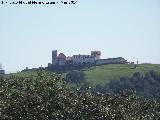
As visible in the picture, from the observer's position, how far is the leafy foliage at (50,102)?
44531mm

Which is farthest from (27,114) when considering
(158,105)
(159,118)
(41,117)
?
(158,105)

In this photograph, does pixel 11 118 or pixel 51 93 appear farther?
pixel 51 93

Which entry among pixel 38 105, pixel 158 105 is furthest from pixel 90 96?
pixel 158 105

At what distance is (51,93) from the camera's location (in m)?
47.1

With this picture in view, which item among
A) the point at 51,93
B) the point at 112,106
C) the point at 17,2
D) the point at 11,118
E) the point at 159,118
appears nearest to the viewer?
the point at 17,2

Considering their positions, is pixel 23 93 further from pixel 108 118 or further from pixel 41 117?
pixel 108 118

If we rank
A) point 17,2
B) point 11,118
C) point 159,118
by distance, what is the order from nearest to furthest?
point 17,2, point 11,118, point 159,118

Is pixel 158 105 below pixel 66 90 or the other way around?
below

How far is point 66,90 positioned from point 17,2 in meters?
20.4

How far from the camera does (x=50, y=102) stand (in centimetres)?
4609

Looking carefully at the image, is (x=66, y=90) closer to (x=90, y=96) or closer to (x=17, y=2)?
(x=90, y=96)

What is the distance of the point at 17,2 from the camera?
31.8m

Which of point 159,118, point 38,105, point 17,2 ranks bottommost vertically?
point 159,118

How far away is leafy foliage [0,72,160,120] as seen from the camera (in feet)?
146
